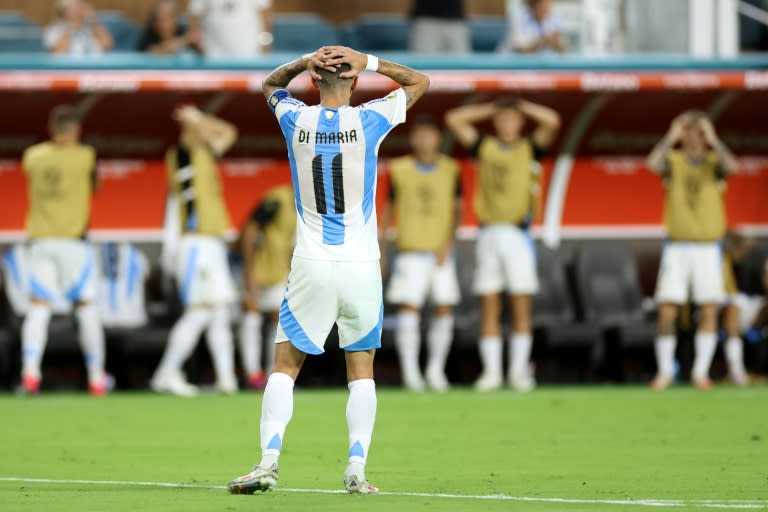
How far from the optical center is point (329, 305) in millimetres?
7871

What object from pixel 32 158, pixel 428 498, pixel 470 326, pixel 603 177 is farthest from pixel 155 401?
pixel 428 498

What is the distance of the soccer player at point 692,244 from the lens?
642 inches

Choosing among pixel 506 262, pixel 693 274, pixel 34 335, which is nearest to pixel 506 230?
pixel 506 262

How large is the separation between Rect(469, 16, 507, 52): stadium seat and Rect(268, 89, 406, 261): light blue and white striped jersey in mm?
12584

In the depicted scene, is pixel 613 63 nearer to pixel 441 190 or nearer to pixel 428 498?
pixel 441 190

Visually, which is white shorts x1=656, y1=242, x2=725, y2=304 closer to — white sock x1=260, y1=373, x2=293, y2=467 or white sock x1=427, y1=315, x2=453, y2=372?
white sock x1=427, y1=315, x2=453, y2=372

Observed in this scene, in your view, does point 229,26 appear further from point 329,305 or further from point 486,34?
point 329,305

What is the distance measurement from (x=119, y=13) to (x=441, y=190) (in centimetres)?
713

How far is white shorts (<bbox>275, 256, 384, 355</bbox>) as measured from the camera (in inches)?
309

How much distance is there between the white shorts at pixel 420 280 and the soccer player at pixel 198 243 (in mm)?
1683

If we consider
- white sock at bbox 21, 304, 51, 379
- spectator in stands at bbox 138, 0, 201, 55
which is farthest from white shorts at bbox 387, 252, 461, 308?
white sock at bbox 21, 304, 51, 379

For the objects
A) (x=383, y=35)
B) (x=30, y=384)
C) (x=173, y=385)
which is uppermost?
(x=383, y=35)

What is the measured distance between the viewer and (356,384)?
7.95 m

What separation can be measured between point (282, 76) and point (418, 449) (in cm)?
316
